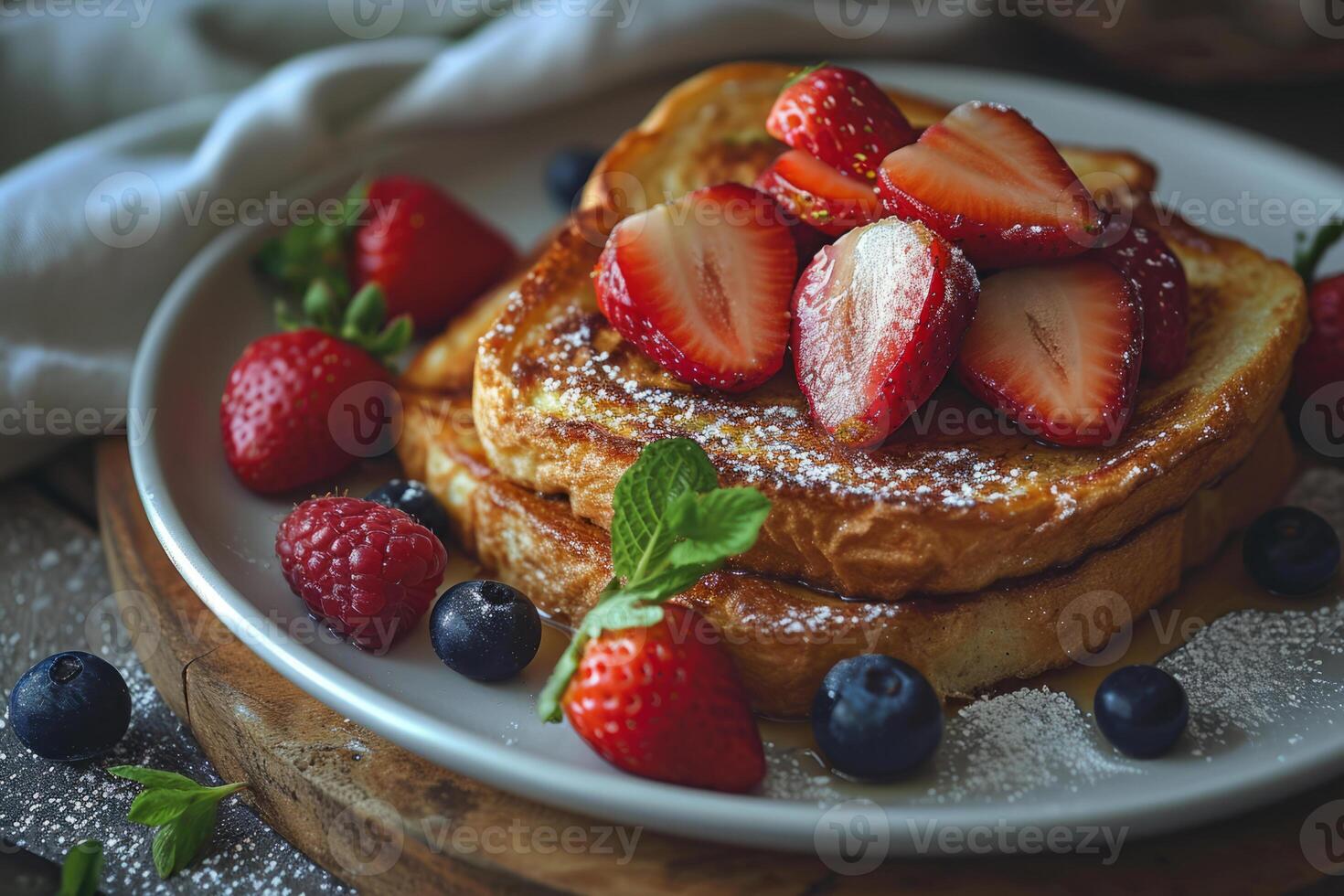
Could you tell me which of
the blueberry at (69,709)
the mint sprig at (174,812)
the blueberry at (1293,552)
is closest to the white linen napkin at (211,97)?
the blueberry at (69,709)

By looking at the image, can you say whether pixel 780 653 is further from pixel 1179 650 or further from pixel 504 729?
pixel 1179 650

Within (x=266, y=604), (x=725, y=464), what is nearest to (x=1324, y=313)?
(x=725, y=464)

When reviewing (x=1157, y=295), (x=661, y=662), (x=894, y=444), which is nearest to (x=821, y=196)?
(x=894, y=444)

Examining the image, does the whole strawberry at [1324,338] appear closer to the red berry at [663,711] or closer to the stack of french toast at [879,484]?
the stack of french toast at [879,484]

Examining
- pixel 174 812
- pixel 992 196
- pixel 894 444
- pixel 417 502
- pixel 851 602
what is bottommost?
pixel 174 812

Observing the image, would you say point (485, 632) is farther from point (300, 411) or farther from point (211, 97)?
point (211, 97)
